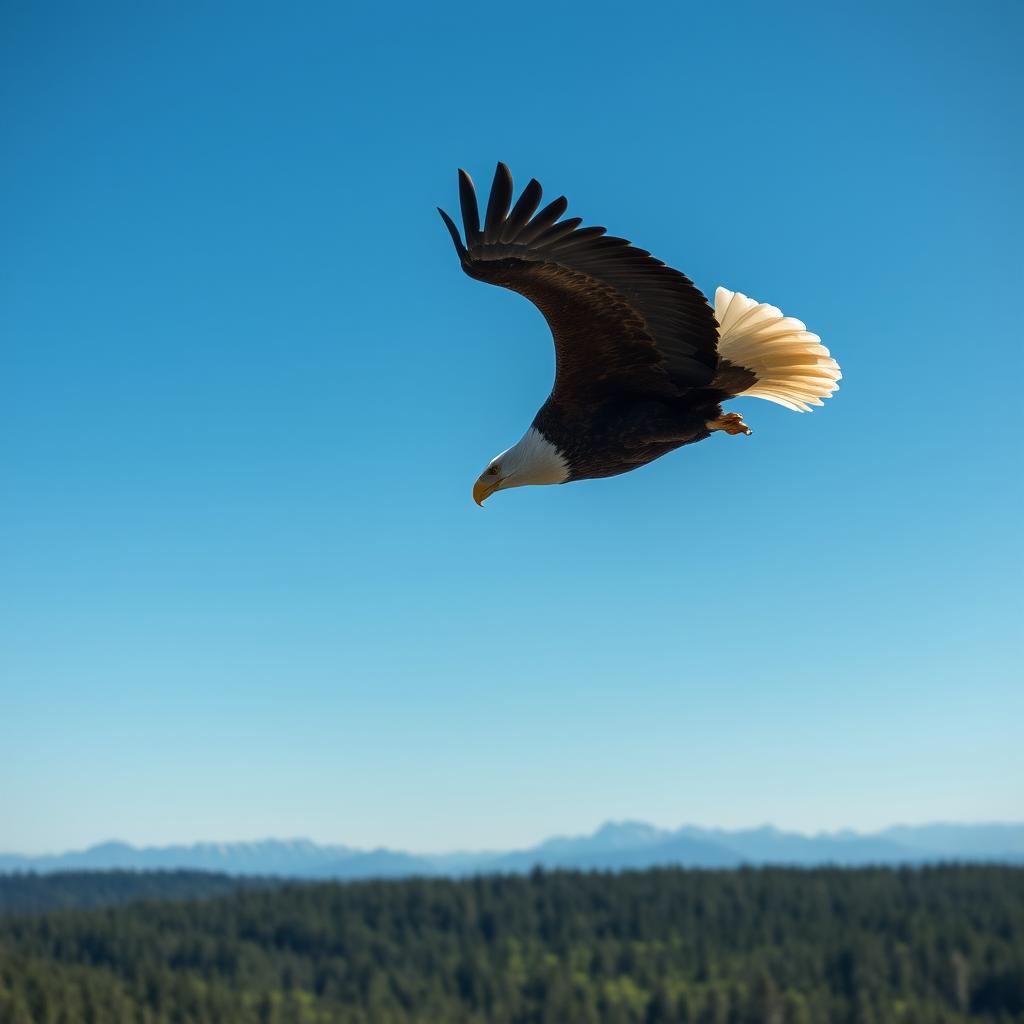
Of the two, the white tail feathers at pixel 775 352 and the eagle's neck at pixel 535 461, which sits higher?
the white tail feathers at pixel 775 352

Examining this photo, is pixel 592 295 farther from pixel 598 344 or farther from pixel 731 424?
pixel 731 424

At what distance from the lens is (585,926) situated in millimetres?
149875

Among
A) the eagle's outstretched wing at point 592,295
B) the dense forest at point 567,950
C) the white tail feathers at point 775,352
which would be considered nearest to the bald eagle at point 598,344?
the eagle's outstretched wing at point 592,295

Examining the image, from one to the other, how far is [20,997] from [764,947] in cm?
7891

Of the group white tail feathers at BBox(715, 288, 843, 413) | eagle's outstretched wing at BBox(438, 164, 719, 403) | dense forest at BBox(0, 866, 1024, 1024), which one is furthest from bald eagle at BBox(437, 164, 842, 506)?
dense forest at BBox(0, 866, 1024, 1024)

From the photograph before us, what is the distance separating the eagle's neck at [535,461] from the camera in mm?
7039

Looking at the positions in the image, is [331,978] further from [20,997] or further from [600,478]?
[600,478]

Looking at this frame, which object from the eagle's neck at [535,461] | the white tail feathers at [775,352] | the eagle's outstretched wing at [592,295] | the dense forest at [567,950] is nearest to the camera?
the eagle's outstretched wing at [592,295]

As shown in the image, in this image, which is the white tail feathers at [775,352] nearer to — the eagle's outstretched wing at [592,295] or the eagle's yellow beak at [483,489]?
the eagle's outstretched wing at [592,295]

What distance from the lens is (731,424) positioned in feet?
24.7

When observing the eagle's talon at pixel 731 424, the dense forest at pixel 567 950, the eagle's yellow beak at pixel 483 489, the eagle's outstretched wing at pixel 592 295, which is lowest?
the dense forest at pixel 567 950

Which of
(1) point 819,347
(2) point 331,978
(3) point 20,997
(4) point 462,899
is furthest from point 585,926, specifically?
(1) point 819,347

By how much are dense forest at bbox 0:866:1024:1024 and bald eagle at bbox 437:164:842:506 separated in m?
111

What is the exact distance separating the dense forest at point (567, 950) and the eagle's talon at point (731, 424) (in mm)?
111128
